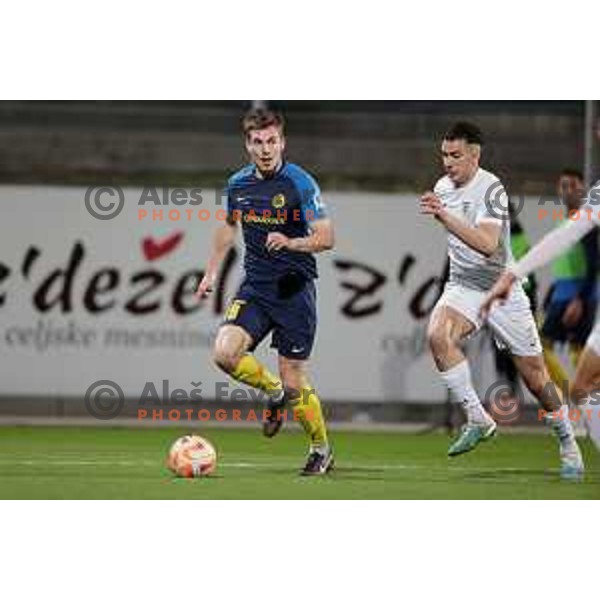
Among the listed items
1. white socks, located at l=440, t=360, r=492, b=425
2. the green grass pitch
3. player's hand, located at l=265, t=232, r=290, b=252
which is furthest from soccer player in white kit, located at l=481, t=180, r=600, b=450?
white socks, located at l=440, t=360, r=492, b=425

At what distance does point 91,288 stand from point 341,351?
2.36 meters

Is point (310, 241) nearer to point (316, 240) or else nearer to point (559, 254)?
point (316, 240)

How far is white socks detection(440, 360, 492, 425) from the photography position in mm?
11039

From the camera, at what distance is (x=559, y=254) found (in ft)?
26.2

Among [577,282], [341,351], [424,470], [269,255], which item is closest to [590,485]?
[424,470]

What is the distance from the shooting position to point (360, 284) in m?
17.5

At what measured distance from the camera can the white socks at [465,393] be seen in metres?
11.0

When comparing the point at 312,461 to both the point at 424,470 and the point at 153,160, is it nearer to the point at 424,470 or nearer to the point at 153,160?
the point at 424,470

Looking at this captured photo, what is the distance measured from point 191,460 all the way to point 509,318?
6.66ft

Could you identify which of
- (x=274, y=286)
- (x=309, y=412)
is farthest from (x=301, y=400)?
(x=274, y=286)

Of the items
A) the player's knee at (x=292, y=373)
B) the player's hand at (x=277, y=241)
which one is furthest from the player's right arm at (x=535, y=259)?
the player's knee at (x=292, y=373)

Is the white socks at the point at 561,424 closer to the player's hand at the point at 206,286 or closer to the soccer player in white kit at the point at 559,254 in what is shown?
the player's hand at the point at 206,286

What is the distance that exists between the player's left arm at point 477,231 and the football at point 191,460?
1932mm

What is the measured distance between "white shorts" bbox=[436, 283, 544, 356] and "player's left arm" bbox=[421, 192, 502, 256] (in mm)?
352
